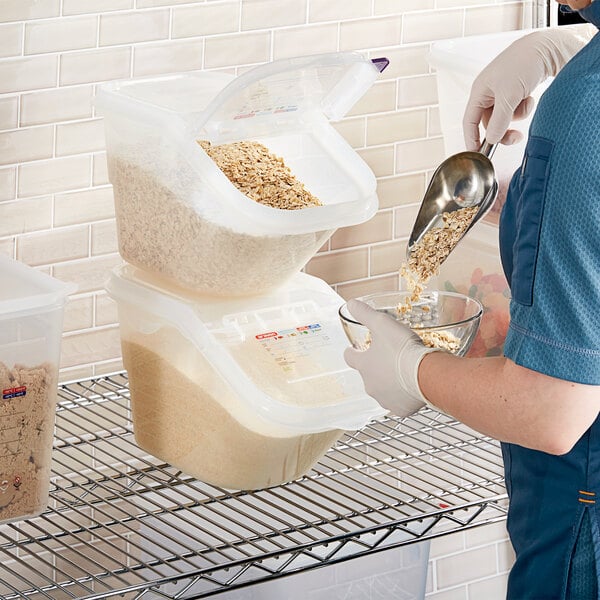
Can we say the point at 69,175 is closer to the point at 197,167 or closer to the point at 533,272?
the point at 197,167

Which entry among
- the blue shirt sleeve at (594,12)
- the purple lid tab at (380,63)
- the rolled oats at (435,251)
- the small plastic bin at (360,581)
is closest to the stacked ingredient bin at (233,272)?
the purple lid tab at (380,63)

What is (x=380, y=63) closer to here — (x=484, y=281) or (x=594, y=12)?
(x=594, y=12)

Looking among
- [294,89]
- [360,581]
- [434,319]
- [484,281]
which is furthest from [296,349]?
[484,281]

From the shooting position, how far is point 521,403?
2.93 ft

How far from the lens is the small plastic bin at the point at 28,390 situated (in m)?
1.18

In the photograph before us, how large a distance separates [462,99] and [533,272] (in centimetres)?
83

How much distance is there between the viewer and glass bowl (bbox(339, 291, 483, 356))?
1.17m

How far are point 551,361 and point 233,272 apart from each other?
47cm

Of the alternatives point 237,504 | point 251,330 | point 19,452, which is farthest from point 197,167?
point 237,504

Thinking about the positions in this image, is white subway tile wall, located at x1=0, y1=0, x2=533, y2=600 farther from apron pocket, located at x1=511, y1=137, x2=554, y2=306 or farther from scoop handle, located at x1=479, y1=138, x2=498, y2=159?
apron pocket, located at x1=511, y1=137, x2=554, y2=306

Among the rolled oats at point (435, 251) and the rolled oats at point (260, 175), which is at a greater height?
the rolled oats at point (260, 175)

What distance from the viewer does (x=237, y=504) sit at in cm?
157

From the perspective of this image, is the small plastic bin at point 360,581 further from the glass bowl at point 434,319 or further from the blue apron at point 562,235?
the blue apron at point 562,235

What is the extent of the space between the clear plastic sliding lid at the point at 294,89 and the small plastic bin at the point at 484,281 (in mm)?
490
